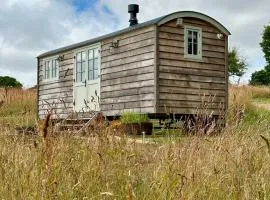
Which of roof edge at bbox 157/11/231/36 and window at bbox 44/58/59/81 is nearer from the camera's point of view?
roof edge at bbox 157/11/231/36

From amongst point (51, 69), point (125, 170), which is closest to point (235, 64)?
point (51, 69)

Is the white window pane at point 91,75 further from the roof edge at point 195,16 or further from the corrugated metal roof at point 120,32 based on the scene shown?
the roof edge at point 195,16

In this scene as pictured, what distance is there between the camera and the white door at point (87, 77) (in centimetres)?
1686

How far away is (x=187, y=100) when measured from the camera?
48.9 ft

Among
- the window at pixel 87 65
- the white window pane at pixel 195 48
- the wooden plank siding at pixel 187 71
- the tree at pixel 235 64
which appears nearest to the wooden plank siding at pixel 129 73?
the wooden plank siding at pixel 187 71

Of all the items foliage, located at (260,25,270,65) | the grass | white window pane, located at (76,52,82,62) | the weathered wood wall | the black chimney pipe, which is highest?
foliage, located at (260,25,270,65)

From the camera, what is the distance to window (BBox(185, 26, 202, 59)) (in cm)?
1509

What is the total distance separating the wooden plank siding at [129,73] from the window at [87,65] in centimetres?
43

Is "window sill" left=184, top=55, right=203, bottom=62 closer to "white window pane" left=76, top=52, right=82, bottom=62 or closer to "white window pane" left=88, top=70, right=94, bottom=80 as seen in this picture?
"white window pane" left=88, top=70, right=94, bottom=80

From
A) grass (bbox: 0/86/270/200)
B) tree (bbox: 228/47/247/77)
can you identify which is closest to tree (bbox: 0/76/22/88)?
tree (bbox: 228/47/247/77)

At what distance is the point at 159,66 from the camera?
1419 centimetres

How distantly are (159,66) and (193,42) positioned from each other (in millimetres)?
1733

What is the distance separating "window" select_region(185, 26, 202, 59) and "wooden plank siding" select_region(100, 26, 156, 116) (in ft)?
4.32

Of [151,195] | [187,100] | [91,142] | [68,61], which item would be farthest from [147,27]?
[151,195]
